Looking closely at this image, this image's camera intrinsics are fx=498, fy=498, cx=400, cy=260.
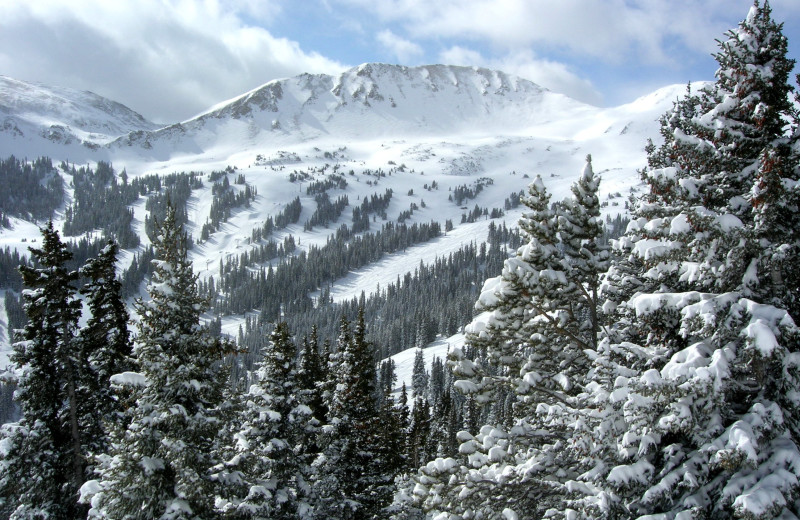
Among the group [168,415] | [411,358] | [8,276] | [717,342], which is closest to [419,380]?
[411,358]

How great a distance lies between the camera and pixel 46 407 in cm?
1769

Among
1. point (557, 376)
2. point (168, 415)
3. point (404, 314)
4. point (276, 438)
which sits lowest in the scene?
point (404, 314)

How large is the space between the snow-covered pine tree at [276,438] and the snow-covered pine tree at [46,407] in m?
5.79

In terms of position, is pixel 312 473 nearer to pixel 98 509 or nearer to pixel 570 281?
pixel 98 509

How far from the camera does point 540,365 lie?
12.1m

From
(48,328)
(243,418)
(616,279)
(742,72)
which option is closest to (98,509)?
(243,418)

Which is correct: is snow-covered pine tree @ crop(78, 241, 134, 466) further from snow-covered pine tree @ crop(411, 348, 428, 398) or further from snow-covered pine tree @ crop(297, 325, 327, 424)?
snow-covered pine tree @ crop(411, 348, 428, 398)

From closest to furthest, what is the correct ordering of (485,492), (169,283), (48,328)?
(485,492), (169,283), (48,328)

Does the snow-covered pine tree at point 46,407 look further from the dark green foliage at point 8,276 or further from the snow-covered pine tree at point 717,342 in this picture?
the dark green foliage at point 8,276

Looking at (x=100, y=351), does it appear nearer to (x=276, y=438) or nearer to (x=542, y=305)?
(x=276, y=438)

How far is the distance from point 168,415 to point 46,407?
816 cm

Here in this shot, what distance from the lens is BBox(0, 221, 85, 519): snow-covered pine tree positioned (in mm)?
17094

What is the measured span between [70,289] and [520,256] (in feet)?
52.4

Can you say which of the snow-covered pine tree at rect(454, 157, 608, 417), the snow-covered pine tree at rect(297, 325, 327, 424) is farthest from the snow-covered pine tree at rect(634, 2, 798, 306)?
the snow-covered pine tree at rect(297, 325, 327, 424)
